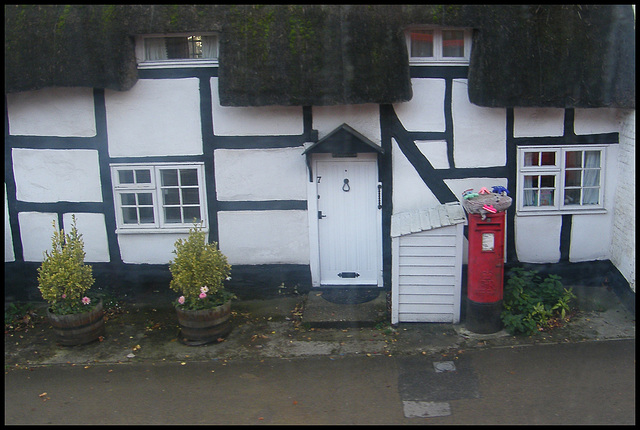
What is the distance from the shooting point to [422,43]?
732 centimetres

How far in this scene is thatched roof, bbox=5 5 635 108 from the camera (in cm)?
690

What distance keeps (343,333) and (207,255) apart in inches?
70.7

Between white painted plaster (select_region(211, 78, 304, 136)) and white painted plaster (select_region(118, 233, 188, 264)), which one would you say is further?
white painted plaster (select_region(118, 233, 188, 264))

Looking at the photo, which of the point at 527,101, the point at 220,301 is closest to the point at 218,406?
the point at 220,301

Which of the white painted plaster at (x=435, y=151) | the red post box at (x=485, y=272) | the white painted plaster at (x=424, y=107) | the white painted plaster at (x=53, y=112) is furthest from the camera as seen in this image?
the white painted plaster at (x=53, y=112)

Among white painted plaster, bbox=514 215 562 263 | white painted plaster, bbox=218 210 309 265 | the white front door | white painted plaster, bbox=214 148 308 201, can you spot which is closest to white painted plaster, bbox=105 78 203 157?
white painted plaster, bbox=214 148 308 201

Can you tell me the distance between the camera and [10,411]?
5.49m

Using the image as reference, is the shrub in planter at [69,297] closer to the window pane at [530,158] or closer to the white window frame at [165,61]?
the white window frame at [165,61]

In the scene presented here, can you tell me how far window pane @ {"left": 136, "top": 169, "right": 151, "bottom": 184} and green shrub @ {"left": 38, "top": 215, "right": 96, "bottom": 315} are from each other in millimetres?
1279

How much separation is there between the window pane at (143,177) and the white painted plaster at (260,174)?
93cm

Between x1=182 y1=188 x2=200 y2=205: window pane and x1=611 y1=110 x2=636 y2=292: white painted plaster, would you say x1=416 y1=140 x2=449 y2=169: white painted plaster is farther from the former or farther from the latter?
x1=182 y1=188 x2=200 y2=205: window pane

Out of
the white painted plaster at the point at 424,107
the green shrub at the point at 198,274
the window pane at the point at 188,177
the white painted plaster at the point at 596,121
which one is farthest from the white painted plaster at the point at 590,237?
the window pane at the point at 188,177

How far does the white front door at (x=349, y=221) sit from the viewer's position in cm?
763

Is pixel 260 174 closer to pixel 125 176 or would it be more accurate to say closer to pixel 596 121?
pixel 125 176
